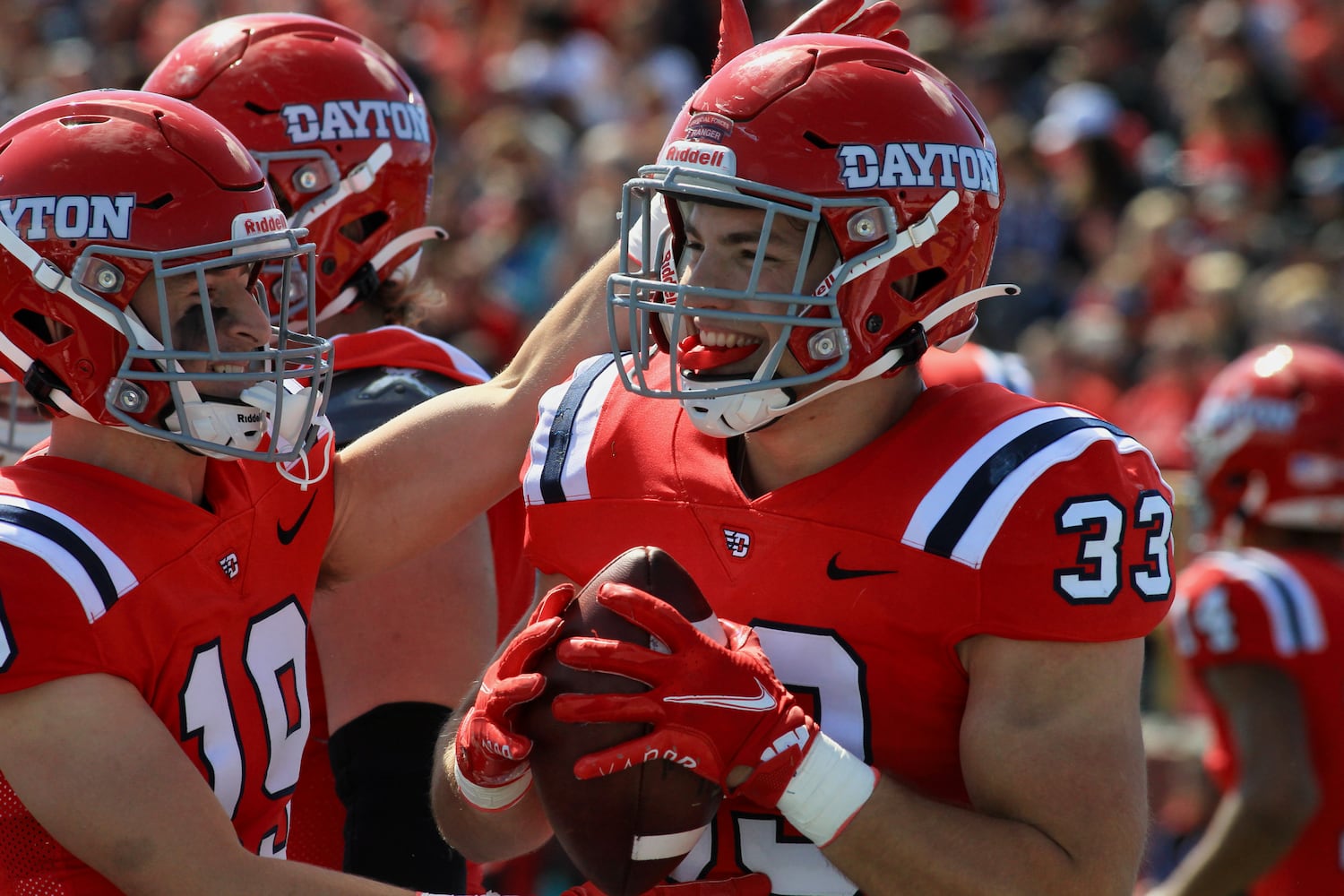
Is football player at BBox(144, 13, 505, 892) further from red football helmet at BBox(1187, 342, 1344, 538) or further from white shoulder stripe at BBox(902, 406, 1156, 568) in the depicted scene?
red football helmet at BBox(1187, 342, 1344, 538)

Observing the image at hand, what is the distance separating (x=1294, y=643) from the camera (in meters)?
3.64

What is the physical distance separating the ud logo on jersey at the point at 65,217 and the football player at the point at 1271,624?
2591 millimetres

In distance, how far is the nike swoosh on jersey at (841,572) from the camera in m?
2.17

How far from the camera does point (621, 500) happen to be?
2.39 metres

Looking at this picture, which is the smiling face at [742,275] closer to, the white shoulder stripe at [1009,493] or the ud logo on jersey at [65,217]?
the white shoulder stripe at [1009,493]

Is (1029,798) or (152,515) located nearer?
(1029,798)

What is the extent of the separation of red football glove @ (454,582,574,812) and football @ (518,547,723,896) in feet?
0.08

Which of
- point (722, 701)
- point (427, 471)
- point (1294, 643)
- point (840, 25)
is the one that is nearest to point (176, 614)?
point (427, 471)

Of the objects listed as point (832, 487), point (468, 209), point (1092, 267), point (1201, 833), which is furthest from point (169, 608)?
point (468, 209)

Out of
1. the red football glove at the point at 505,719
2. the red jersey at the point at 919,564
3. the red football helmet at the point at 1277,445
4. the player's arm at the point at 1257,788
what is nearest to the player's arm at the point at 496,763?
the red football glove at the point at 505,719

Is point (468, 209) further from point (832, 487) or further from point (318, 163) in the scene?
point (832, 487)

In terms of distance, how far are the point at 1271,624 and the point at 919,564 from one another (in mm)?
1836

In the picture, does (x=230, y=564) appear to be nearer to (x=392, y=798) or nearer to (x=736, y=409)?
(x=392, y=798)

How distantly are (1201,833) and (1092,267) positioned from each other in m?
4.45
